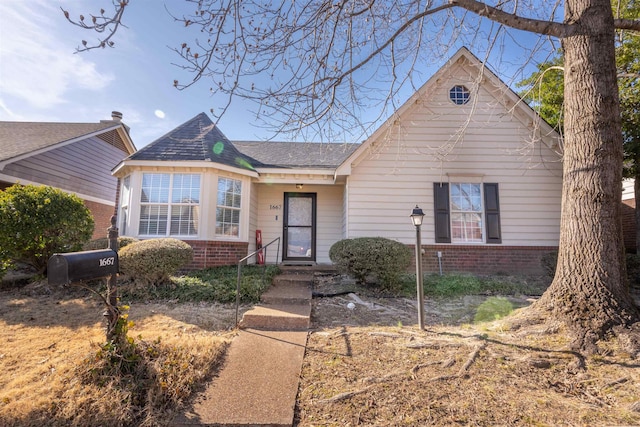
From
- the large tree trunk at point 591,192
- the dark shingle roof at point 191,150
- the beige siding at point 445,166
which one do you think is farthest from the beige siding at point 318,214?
the large tree trunk at point 591,192

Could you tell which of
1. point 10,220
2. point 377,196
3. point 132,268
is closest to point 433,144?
point 377,196

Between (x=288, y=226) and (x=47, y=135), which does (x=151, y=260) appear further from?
(x=47, y=135)

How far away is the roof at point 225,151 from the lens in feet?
26.7

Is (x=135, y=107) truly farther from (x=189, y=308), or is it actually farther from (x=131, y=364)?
(x=131, y=364)

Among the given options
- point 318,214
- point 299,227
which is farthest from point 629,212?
point 299,227

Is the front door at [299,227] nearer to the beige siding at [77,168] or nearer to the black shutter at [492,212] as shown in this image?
the black shutter at [492,212]

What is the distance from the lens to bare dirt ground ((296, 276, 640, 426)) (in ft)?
7.75

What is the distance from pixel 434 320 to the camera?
480 centimetres

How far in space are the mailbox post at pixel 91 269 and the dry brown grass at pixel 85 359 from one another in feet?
1.44

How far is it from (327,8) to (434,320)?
4.86 meters

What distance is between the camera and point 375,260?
251 inches

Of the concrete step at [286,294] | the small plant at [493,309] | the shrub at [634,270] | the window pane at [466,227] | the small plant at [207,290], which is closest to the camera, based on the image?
the small plant at [493,309]

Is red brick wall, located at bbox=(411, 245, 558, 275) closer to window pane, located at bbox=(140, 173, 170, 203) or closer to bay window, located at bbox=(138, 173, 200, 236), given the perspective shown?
bay window, located at bbox=(138, 173, 200, 236)

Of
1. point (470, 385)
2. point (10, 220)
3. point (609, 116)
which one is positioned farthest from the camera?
point (10, 220)
